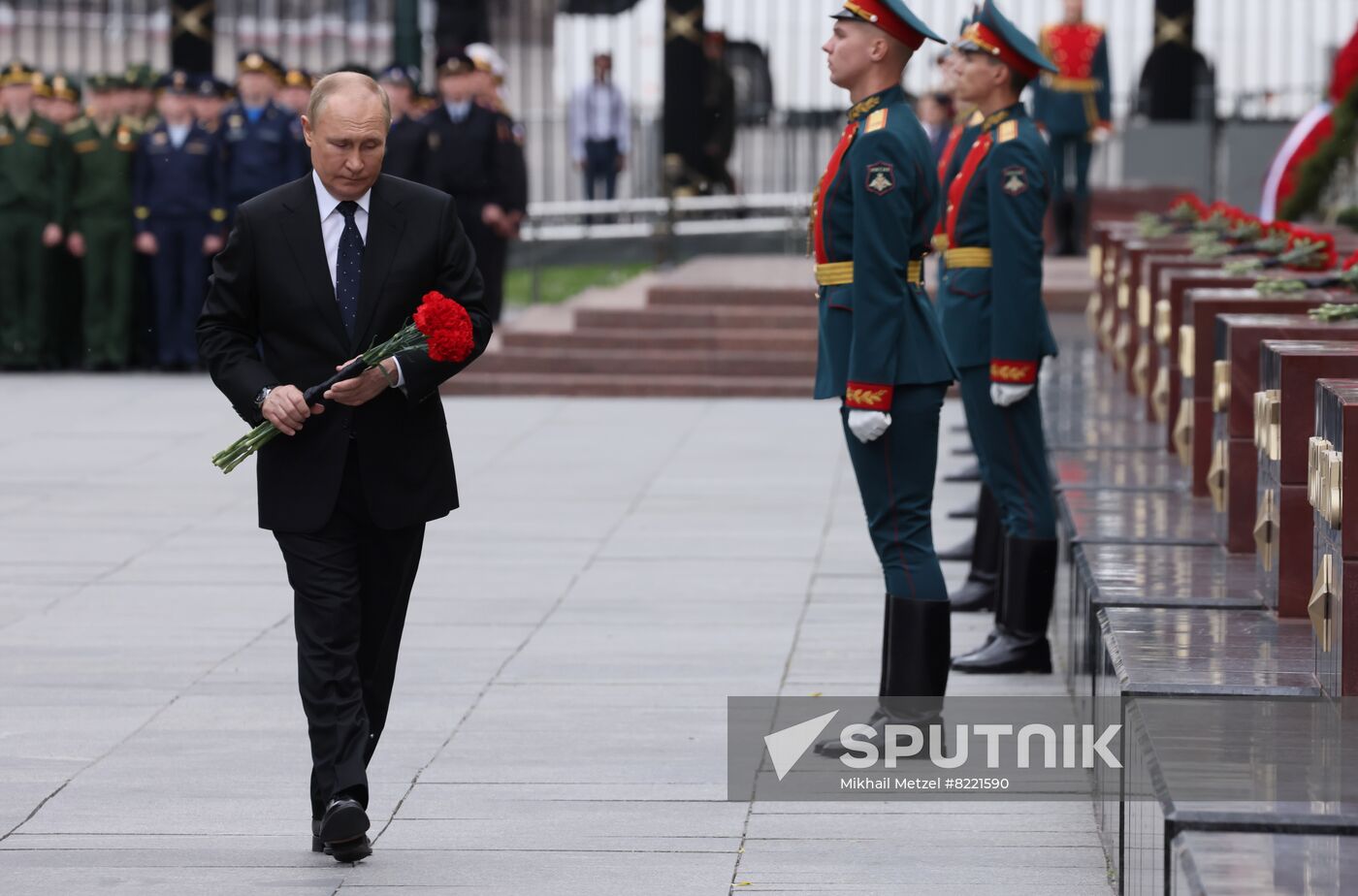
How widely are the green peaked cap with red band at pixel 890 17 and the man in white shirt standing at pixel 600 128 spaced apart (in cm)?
1773

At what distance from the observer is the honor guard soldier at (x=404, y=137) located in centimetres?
1705

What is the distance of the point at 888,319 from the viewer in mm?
5812

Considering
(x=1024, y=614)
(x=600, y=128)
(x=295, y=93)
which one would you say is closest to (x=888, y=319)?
(x=1024, y=614)

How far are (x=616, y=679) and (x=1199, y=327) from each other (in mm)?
1934

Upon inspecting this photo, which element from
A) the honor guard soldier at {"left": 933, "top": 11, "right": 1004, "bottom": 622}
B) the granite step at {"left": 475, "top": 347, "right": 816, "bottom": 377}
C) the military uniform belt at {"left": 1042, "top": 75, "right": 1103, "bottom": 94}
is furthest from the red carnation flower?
the military uniform belt at {"left": 1042, "top": 75, "right": 1103, "bottom": 94}

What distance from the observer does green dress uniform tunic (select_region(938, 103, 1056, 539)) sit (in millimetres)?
6895

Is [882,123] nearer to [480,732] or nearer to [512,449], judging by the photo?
[480,732]

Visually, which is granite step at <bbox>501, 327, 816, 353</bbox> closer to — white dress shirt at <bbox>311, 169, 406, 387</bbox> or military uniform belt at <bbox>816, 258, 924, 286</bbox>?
military uniform belt at <bbox>816, 258, 924, 286</bbox>

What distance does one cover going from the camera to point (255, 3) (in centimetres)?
2392

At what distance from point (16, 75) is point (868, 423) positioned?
12573 mm

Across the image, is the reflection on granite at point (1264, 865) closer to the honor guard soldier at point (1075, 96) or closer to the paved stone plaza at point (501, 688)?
the paved stone plaza at point (501, 688)

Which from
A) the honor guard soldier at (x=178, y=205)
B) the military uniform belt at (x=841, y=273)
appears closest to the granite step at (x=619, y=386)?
the honor guard soldier at (x=178, y=205)

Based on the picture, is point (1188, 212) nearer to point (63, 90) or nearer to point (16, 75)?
point (63, 90)

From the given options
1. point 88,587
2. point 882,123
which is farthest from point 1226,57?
point 882,123
